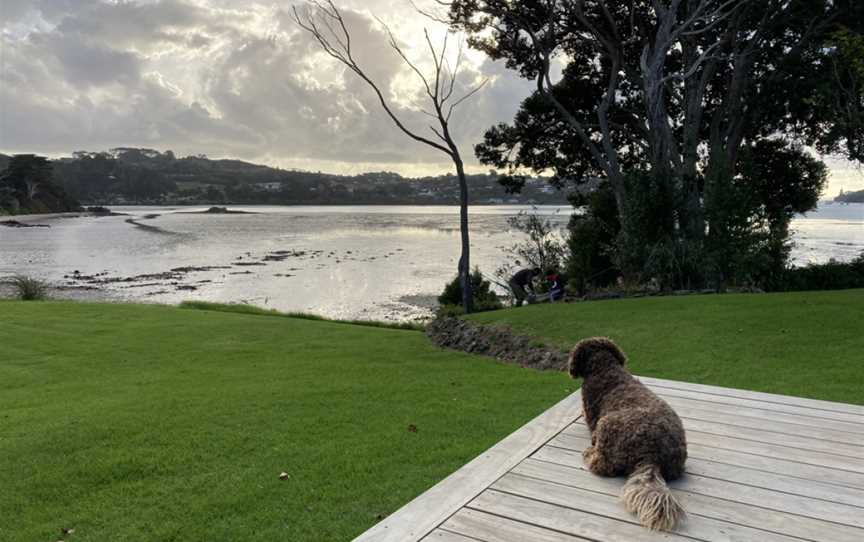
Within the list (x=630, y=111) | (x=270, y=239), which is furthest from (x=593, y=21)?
(x=270, y=239)

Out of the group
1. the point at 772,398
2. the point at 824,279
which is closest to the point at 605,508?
the point at 772,398

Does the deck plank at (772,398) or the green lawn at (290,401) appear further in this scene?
the green lawn at (290,401)

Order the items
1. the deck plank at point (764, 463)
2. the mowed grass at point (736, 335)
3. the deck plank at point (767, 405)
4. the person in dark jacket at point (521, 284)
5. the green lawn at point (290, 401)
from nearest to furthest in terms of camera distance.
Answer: the deck plank at point (764, 463)
the deck plank at point (767, 405)
the green lawn at point (290, 401)
the mowed grass at point (736, 335)
the person in dark jacket at point (521, 284)

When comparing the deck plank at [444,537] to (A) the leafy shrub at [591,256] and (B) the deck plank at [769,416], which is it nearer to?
(B) the deck plank at [769,416]

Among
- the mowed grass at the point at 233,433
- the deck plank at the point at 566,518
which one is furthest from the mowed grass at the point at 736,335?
the deck plank at the point at 566,518

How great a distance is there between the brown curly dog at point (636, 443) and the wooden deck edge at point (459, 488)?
0.31 metres

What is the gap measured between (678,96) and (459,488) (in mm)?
20786

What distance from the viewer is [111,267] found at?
3609 centimetres

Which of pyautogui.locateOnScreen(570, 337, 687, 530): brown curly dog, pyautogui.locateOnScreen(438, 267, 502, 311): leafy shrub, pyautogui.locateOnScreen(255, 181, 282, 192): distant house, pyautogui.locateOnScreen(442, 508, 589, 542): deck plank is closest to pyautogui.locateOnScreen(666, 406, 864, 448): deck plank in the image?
pyautogui.locateOnScreen(570, 337, 687, 530): brown curly dog

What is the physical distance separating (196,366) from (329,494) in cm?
620

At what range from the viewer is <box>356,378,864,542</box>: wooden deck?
82.4 inches

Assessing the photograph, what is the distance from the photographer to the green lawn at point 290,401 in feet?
13.2

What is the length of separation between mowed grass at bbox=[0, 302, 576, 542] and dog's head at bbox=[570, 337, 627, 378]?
66.5 inches

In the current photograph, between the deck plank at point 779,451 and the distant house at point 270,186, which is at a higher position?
the distant house at point 270,186
